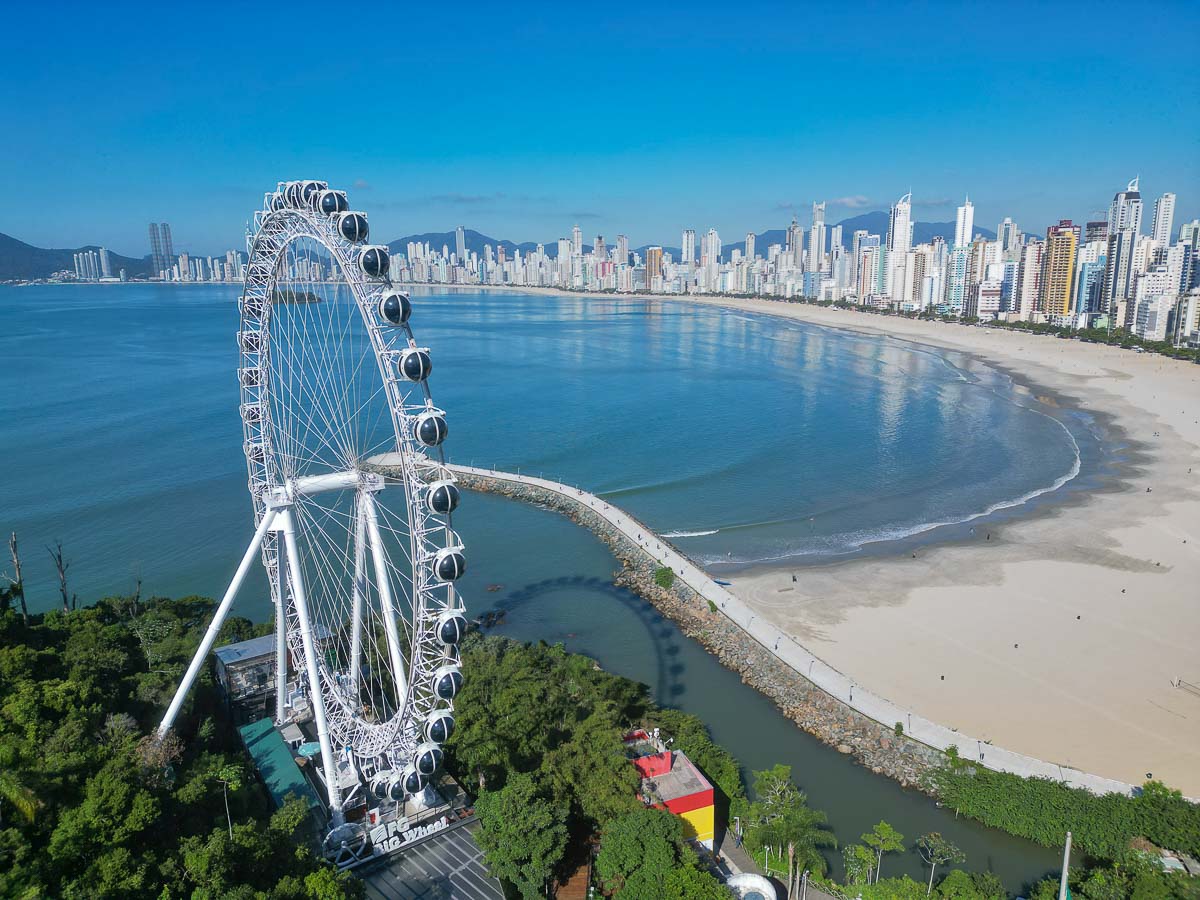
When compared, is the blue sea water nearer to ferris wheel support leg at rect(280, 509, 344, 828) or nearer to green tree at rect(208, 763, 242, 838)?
ferris wheel support leg at rect(280, 509, 344, 828)

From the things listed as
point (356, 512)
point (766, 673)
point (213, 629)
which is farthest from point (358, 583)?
point (766, 673)

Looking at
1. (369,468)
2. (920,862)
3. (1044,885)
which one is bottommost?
(920,862)

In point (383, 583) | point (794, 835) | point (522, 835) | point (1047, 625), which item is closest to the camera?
point (522, 835)

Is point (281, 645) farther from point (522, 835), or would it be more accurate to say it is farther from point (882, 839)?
point (882, 839)

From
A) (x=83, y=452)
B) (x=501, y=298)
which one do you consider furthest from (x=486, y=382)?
(x=501, y=298)

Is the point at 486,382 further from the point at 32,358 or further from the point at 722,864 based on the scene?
the point at 722,864

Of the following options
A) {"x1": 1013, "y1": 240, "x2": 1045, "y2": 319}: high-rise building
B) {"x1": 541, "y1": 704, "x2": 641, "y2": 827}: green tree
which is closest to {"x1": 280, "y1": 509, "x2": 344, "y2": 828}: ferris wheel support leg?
{"x1": 541, "y1": 704, "x2": 641, "y2": 827}: green tree
